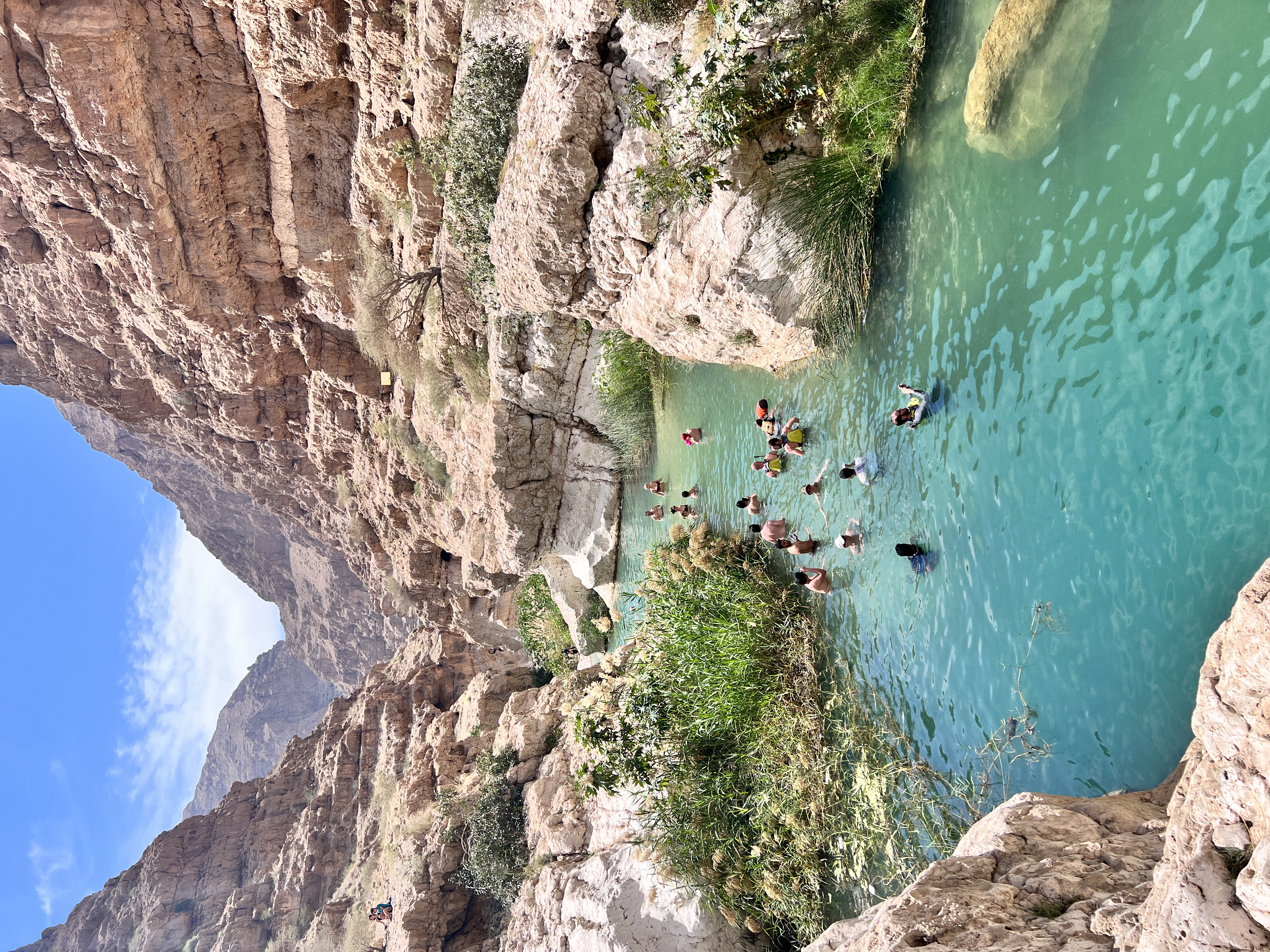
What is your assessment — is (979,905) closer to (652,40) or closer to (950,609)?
(950,609)

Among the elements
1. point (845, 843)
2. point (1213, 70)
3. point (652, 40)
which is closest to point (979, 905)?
point (845, 843)

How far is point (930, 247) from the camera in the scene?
662 centimetres

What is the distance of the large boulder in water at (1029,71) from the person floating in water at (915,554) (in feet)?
11.3

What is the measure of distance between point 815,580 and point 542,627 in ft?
40.3

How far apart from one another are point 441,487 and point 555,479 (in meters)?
3.34

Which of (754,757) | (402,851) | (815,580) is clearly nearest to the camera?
(815,580)

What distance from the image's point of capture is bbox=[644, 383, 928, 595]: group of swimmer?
674 cm

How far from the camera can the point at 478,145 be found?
10.9m

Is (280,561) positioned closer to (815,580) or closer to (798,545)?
(798,545)

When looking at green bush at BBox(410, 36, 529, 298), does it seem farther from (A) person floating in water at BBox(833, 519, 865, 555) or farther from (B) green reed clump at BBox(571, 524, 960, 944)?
(A) person floating in water at BBox(833, 519, 865, 555)

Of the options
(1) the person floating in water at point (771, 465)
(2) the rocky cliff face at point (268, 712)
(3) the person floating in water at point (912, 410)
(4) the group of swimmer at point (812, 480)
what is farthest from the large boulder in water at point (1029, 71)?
(2) the rocky cliff face at point (268, 712)

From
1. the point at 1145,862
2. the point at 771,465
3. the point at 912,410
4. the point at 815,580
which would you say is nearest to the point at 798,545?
the point at 815,580

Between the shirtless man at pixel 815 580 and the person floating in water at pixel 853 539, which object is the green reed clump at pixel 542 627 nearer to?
the shirtless man at pixel 815 580

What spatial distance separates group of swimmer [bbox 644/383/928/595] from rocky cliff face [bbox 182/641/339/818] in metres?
47.8
